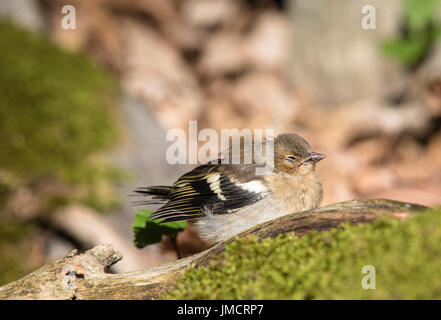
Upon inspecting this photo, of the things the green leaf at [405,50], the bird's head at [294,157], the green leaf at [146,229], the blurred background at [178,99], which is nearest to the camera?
the green leaf at [146,229]

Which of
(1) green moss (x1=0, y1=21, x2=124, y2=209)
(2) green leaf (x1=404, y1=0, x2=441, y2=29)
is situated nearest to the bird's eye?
(1) green moss (x1=0, y1=21, x2=124, y2=209)

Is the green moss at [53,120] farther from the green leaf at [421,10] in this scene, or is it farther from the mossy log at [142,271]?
the green leaf at [421,10]

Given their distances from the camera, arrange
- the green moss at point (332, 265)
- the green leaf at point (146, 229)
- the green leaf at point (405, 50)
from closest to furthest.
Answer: the green moss at point (332, 265)
the green leaf at point (146, 229)
the green leaf at point (405, 50)

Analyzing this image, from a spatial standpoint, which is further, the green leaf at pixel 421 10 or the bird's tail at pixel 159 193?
the green leaf at pixel 421 10

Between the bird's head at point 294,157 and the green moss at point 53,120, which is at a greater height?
the green moss at point 53,120

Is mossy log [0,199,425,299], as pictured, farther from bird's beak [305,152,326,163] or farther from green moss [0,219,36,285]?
green moss [0,219,36,285]

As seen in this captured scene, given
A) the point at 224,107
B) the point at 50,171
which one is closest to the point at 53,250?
the point at 50,171

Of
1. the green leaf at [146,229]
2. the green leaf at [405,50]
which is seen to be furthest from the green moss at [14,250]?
the green leaf at [405,50]
